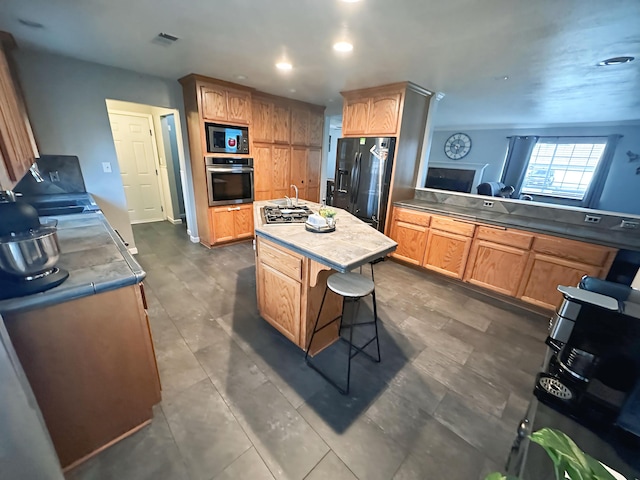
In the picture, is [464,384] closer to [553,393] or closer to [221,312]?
[553,393]

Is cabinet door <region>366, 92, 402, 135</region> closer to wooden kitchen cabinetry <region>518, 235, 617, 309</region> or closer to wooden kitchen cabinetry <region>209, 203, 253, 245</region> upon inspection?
wooden kitchen cabinetry <region>518, 235, 617, 309</region>

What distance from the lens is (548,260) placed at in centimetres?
254

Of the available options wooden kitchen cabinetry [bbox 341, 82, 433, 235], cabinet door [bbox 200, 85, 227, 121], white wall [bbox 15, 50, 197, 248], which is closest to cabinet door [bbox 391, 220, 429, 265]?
wooden kitchen cabinetry [bbox 341, 82, 433, 235]

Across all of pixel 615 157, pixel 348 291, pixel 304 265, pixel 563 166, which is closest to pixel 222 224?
pixel 304 265

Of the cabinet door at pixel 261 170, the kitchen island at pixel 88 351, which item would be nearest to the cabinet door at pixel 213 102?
the cabinet door at pixel 261 170

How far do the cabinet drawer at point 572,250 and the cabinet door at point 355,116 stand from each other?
97.4 inches

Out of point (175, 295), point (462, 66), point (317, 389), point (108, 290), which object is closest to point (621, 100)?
point (462, 66)

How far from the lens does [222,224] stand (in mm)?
3975

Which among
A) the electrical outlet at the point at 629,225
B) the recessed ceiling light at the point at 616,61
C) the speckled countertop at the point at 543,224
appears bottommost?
the speckled countertop at the point at 543,224

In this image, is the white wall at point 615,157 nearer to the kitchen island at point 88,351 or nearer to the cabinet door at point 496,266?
the cabinet door at point 496,266

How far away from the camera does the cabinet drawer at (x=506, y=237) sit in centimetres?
264

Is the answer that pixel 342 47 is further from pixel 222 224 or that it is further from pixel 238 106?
pixel 222 224

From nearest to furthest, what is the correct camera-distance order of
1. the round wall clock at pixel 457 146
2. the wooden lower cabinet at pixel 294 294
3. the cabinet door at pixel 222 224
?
the wooden lower cabinet at pixel 294 294 < the cabinet door at pixel 222 224 < the round wall clock at pixel 457 146

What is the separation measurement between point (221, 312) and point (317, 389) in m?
1.23
